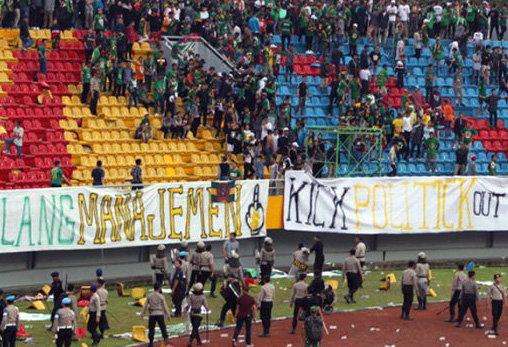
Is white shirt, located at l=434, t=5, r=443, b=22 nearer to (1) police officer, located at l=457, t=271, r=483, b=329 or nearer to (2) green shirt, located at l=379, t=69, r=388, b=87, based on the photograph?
(2) green shirt, located at l=379, t=69, r=388, b=87

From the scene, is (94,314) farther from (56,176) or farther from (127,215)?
(56,176)

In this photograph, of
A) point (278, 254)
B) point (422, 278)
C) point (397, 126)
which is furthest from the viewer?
point (397, 126)

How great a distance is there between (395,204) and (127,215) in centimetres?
974

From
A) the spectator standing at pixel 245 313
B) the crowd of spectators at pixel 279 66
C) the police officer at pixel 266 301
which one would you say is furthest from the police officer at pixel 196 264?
the crowd of spectators at pixel 279 66

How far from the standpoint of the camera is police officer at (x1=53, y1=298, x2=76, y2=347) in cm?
2886

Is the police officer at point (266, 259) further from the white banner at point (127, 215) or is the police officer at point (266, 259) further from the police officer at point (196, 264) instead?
the white banner at point (127, 215)

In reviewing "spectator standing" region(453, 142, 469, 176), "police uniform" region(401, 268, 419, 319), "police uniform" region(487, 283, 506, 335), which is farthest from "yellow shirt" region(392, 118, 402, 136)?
"police uniform" region(487, 283, 506, 335)

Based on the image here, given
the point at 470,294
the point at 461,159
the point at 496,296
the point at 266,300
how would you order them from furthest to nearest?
the point at 461,159 → the point at 470,294 → the point at 496,296 → the point at 266,300

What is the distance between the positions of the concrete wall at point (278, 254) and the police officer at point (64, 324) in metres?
7.51

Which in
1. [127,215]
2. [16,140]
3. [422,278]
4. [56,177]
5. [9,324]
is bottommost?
[9,324]

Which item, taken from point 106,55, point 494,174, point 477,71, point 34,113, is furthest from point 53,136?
point 477,71

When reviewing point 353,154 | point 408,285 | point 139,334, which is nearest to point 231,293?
point 139,334

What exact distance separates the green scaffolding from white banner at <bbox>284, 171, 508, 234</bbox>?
263cm

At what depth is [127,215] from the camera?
126 feet
